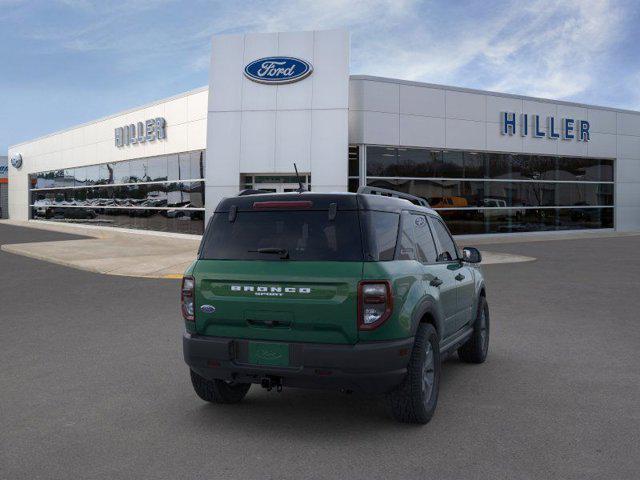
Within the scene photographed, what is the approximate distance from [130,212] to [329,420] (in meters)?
27.5

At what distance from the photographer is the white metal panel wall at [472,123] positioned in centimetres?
2445

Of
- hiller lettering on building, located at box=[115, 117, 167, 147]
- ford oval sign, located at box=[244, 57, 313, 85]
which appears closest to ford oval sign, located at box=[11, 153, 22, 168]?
hiller lettering on building, located at box=[115, 117, 167, 147]

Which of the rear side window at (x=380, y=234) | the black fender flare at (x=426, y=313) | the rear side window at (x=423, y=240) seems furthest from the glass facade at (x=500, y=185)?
the rear side window at (x=380, y=234)

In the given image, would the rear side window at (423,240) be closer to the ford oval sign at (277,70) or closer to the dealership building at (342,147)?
the dealership building at (342,147)

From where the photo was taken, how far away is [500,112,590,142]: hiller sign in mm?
28077

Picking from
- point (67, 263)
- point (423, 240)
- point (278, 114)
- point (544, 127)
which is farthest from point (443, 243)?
point (544, 127)

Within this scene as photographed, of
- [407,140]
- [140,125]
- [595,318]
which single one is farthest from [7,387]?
[140,125]

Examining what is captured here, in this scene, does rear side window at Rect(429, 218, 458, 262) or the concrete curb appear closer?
rear side window at Rect(429, 218, 458, 262)

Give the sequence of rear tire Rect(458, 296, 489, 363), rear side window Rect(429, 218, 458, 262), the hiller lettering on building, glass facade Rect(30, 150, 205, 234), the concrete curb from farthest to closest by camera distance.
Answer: the hiller lettering on building, glass facade Rect(30, 150, 205, 234), the concrete curb, rear tire Rect(458, 296, 489, 363), rear side window Rect(429, 218, 458, 262)

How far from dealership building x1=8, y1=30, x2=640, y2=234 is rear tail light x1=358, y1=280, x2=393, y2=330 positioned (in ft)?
57.5

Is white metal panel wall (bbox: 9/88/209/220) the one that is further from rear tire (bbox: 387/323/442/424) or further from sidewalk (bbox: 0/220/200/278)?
rear tire (bbox: 387/323/442/424)

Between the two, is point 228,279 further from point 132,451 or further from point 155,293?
point 155,293

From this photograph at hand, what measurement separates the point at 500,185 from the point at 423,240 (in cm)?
2410

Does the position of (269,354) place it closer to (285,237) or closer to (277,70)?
(285,237)
